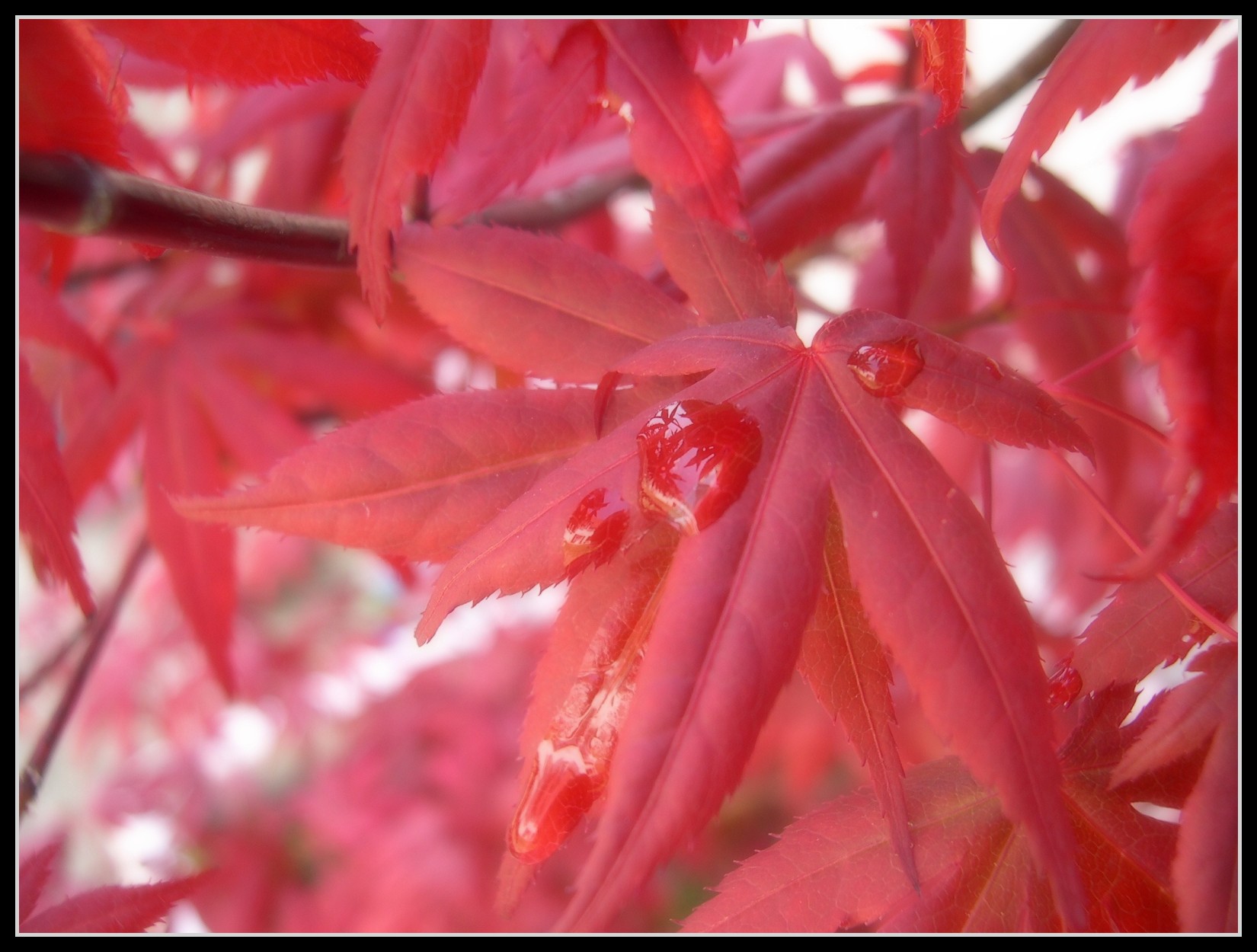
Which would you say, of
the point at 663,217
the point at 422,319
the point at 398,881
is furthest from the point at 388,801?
the point at 663,217

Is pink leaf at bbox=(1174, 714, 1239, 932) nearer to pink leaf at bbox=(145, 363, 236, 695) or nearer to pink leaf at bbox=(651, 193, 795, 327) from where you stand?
pink leaf at bbox=(651, 193, 795, 327)

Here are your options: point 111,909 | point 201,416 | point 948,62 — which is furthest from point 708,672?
point 201,416

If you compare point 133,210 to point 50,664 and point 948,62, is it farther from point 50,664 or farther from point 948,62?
point 50,664

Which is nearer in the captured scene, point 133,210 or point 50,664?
point 133,210

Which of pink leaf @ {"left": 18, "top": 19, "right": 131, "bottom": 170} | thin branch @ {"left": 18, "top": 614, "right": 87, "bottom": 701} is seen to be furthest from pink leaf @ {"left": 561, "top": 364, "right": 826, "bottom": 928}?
thin branch @ {"left": 18, "top": 614, "right": 87, "bottom": 701}

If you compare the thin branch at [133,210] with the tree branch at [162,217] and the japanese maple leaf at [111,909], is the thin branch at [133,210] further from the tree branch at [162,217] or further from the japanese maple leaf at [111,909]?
the japanese maple leaf at [111,909]
